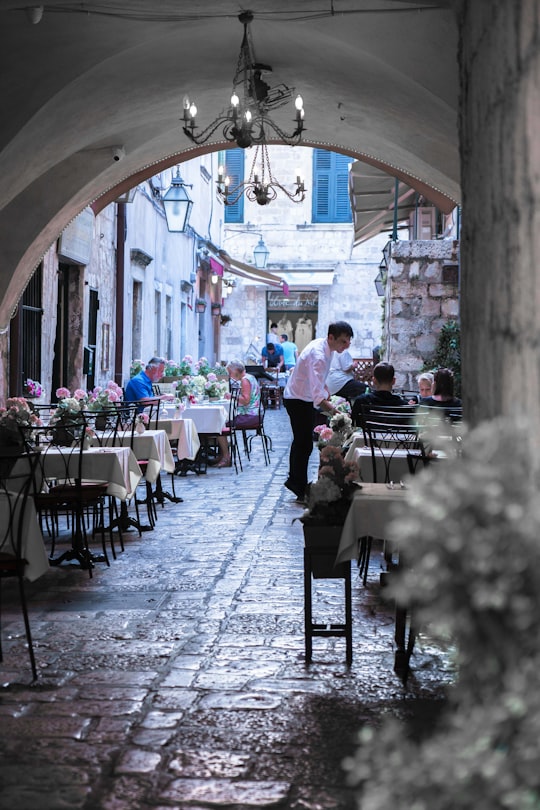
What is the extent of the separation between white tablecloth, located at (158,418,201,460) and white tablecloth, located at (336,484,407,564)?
214 inches

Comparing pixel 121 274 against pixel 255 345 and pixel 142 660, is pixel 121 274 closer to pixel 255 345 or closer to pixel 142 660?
pixel 142 660

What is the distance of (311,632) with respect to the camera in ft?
14.3

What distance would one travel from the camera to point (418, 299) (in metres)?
14.6

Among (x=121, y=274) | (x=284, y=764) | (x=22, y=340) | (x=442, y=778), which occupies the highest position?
(x=121, y=274)

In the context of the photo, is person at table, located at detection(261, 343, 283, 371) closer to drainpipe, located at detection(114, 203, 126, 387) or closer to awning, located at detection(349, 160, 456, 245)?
awning, located at detection(349, 160, 456, 245)

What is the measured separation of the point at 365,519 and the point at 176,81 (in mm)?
5254

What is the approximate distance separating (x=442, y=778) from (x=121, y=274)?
46.8 feet

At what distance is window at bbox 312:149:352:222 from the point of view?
31188 mm

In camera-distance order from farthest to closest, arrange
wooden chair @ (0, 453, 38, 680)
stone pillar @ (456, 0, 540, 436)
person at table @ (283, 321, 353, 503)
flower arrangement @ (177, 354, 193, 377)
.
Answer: flower arrangement @ (177, 354, 193, 377)
person at table @ (283, 321, 353, 503)
wooden chair @ (0, 453, 38, 680)
stone pillar @ (456, 0, 540, 436)

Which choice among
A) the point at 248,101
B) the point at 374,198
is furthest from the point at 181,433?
the point at 374,198

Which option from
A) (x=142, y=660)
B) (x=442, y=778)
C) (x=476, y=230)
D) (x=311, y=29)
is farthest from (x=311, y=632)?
(x=311, y=29)

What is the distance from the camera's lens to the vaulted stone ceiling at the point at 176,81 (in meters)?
Result: 6.51

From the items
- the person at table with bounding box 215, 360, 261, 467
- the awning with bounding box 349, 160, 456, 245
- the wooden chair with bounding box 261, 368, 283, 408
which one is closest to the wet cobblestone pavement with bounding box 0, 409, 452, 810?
the person at table with bounding box 215, 360, 261, 467

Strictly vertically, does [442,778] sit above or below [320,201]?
below
